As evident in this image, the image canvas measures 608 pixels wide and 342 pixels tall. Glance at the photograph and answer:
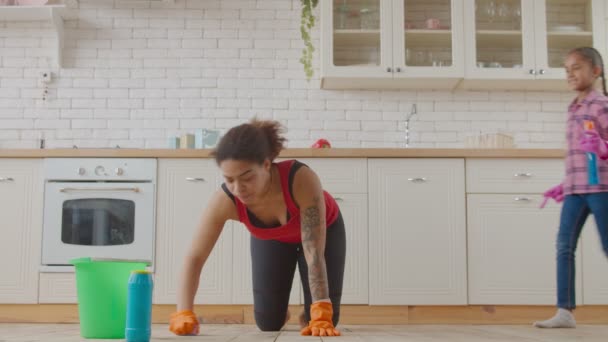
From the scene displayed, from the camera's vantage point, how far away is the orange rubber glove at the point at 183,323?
234 cm

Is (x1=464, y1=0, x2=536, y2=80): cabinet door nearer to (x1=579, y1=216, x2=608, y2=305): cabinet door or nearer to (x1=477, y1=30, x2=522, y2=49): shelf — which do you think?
(x1=477, y1=30, x2=522, y2=49): shelf

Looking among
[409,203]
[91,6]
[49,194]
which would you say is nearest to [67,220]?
[49,194]

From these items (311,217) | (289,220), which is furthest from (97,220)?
(311,217)

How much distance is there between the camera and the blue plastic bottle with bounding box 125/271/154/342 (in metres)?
2.03

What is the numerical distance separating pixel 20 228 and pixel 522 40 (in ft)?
10.0

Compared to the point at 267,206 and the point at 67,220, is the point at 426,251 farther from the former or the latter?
the point at 67,220

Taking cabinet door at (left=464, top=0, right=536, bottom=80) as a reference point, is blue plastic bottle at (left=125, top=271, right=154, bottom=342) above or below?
below

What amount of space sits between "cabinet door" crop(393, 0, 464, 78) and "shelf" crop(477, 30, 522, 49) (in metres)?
0.15

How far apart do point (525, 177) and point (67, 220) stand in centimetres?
246

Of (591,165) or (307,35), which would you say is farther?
(307,35)

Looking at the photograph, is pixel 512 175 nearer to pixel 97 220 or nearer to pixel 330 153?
pixel 330 153

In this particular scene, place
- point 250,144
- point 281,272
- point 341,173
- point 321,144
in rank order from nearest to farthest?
point 250,144 < point 281,272 < point 341,173 < point 321,144

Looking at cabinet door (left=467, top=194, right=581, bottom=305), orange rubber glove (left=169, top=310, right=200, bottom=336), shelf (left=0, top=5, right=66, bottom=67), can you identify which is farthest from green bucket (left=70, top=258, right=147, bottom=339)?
shelf (left=0, top=5, right=66, bottom=67)

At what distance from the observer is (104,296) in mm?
2318
